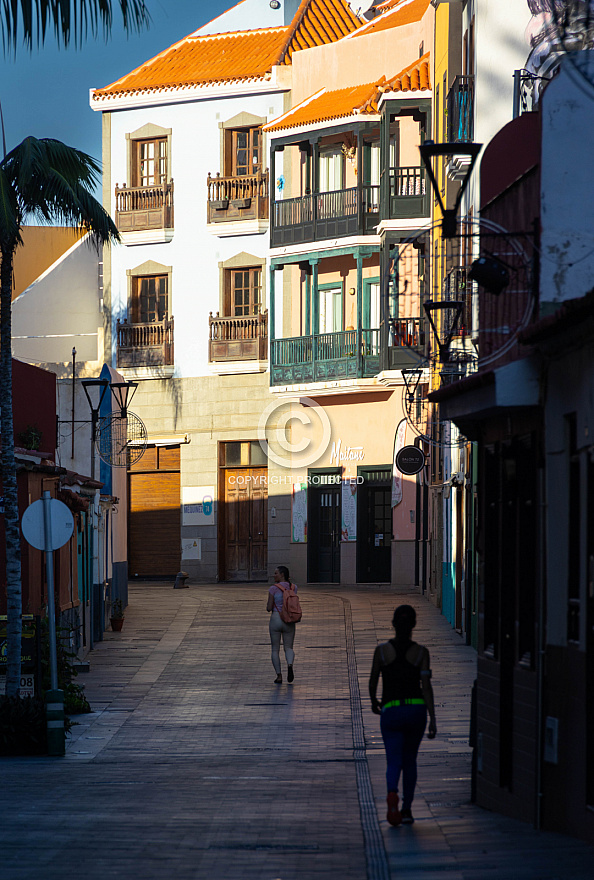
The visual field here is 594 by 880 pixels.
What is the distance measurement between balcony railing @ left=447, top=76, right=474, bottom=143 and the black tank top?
49.3ft

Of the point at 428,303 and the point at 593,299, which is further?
the point at 428,303

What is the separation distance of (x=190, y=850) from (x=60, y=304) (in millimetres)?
33395

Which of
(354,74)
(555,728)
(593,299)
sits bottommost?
(555,728)

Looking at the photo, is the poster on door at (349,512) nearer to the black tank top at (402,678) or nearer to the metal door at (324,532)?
the metal door at (324,532)

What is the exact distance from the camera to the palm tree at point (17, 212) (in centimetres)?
1488

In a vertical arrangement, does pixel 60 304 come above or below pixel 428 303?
above

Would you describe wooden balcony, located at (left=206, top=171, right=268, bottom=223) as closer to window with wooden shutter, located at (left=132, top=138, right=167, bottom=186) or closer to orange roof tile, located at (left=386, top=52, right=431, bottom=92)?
window with wooden shutter, located at (left=132, top=138, right=167, bottom=186)

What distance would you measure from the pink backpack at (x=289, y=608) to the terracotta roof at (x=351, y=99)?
17765mm

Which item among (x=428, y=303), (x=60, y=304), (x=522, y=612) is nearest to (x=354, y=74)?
(x=60, y=304)

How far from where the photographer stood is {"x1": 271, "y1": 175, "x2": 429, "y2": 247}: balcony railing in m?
33.4

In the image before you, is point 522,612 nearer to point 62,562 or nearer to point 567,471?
point 567,471

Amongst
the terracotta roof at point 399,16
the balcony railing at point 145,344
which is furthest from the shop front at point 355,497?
the terracotta roof at point 399,16

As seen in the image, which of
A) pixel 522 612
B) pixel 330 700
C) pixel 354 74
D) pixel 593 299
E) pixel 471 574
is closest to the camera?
pixel 593 299

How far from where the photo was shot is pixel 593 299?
791 cm
